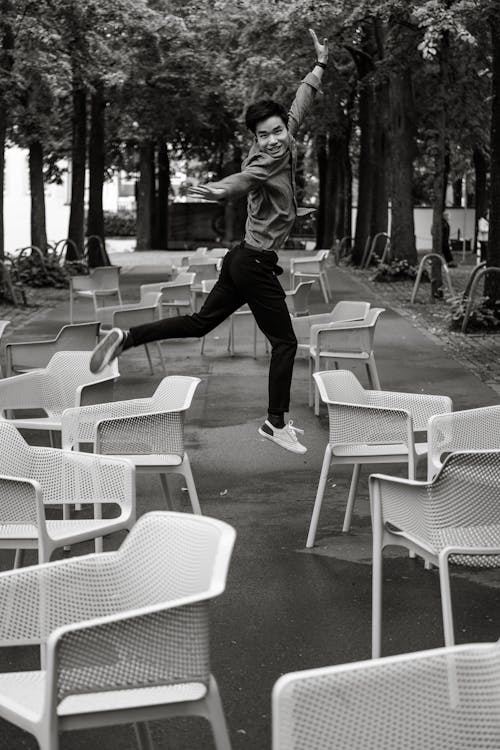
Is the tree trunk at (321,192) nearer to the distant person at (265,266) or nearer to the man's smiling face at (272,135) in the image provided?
the distant person at (265,266)

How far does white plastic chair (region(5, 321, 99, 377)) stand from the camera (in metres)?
10.4

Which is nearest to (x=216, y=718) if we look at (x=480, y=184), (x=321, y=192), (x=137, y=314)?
(x=137, y=314)

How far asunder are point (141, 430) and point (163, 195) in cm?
4844

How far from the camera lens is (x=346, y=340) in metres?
12.2

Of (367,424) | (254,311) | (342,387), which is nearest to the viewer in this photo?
(367,424)

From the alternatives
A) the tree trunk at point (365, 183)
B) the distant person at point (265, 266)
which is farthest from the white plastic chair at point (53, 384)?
the tree trunk at point (365, 183)

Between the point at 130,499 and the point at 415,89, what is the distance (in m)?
32.5

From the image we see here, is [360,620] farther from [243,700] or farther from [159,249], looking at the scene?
[159,249]

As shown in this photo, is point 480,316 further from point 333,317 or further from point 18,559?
point 18,559

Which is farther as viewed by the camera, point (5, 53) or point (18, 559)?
point (5, 53)

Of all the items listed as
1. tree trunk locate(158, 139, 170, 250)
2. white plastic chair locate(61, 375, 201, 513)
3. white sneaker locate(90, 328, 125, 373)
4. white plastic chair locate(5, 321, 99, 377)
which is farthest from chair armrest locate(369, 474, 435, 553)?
tree trunk locate(158, 139, 170, 250)

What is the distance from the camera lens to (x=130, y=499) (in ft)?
18.5

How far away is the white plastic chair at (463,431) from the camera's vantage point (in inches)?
250

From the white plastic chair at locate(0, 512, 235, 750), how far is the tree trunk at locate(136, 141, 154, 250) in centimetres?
4789
